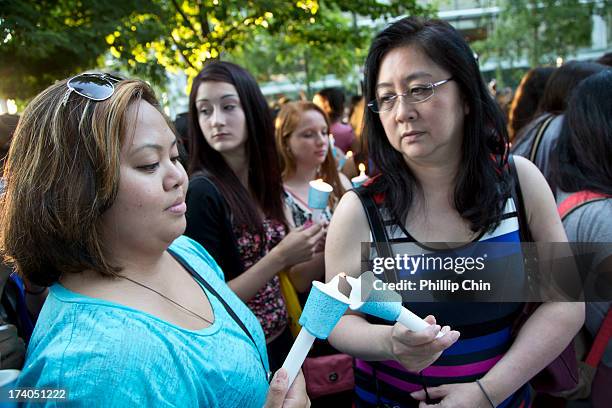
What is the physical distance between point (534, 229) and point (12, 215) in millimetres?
1631

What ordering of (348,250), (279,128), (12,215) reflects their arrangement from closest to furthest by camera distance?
(12,215), (348,250), (279,128)

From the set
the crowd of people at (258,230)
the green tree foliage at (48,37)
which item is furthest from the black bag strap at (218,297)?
the green tree foliage at (48,37)

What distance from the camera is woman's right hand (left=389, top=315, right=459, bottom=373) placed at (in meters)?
1.26

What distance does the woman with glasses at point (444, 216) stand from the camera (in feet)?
5.32

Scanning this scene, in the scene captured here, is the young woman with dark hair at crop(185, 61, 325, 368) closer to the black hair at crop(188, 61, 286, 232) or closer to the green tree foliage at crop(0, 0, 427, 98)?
the black hair at crop(188, 61, 286, 232)

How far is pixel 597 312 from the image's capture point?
2.09m

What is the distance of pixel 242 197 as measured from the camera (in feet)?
8.02

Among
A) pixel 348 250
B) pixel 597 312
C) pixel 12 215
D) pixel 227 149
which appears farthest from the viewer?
pixel 227 149

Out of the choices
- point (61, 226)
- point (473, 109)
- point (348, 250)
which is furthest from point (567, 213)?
point (61, 226)

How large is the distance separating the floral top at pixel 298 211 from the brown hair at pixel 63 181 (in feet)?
5.65

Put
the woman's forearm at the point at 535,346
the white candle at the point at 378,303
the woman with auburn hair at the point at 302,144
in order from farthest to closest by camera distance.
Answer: the woman with auburn hair at the point at 302,144 → the woman's forearm at the point at 535,346 → the white candle at the point at 378,303

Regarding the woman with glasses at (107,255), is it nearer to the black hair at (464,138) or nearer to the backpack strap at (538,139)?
the black hair at (464,138)

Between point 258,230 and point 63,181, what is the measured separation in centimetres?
136

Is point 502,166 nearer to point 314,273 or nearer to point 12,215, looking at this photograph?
point 314,273
